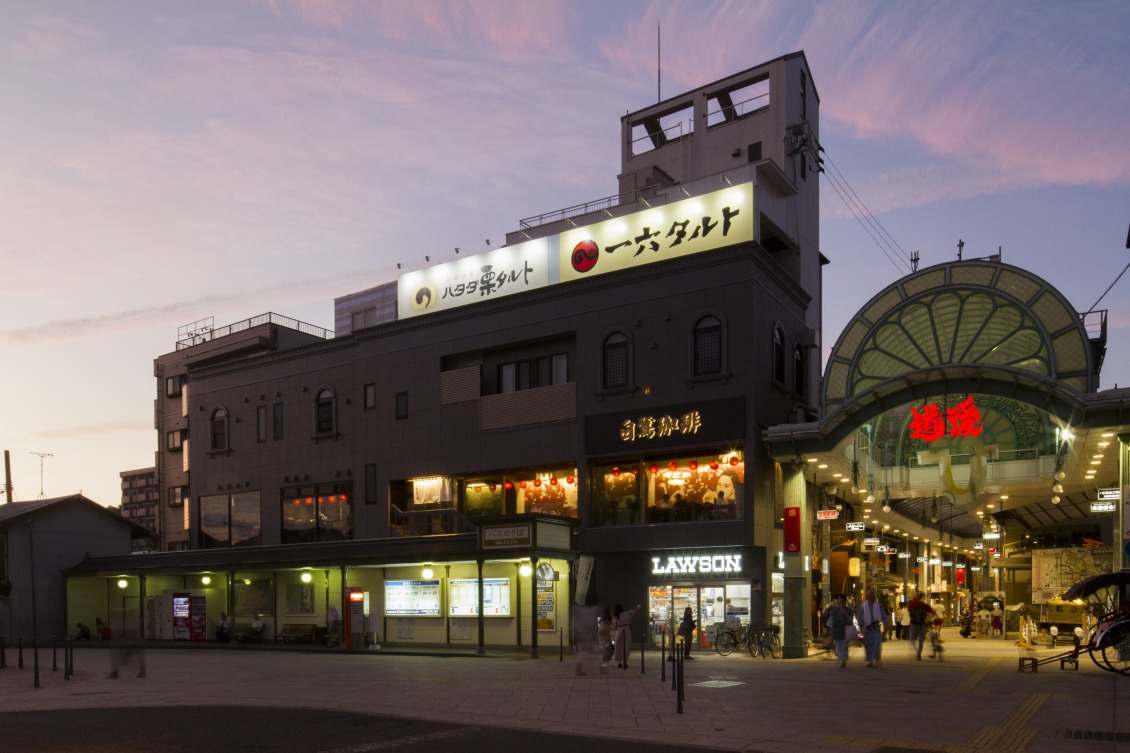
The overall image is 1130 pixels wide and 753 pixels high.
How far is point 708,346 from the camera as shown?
36.9 meters

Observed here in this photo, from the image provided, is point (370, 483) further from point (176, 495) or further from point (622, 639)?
point (176, 495)

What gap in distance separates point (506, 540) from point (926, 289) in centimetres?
1613

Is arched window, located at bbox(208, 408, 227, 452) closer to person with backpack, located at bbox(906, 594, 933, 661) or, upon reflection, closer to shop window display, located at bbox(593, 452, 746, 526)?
shop window display, located at bbox(593, 452, 746, 526)

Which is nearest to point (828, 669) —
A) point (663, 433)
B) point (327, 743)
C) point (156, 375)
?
point (663, 433)

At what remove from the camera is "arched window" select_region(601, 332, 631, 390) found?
3862 cm

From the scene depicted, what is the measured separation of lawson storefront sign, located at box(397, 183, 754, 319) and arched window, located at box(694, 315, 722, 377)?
106 inches

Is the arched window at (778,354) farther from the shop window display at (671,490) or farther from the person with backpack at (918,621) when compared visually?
the person with backpack at (918,621)

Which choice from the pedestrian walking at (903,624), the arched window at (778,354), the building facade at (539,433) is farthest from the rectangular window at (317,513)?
the pedestrian walking at (903,624)

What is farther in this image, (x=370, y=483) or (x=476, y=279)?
(x=370, y=483)

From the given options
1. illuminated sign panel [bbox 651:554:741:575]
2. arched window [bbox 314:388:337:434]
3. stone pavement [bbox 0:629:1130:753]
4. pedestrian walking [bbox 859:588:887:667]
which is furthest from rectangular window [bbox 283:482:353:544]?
pedestrian walking [bbox 859:588:887:667]

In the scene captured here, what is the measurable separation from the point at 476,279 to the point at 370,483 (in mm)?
10140

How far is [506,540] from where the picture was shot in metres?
35.4

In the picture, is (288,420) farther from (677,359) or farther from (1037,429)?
(1037,429)

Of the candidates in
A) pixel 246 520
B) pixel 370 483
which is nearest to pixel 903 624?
pixel 370 483
